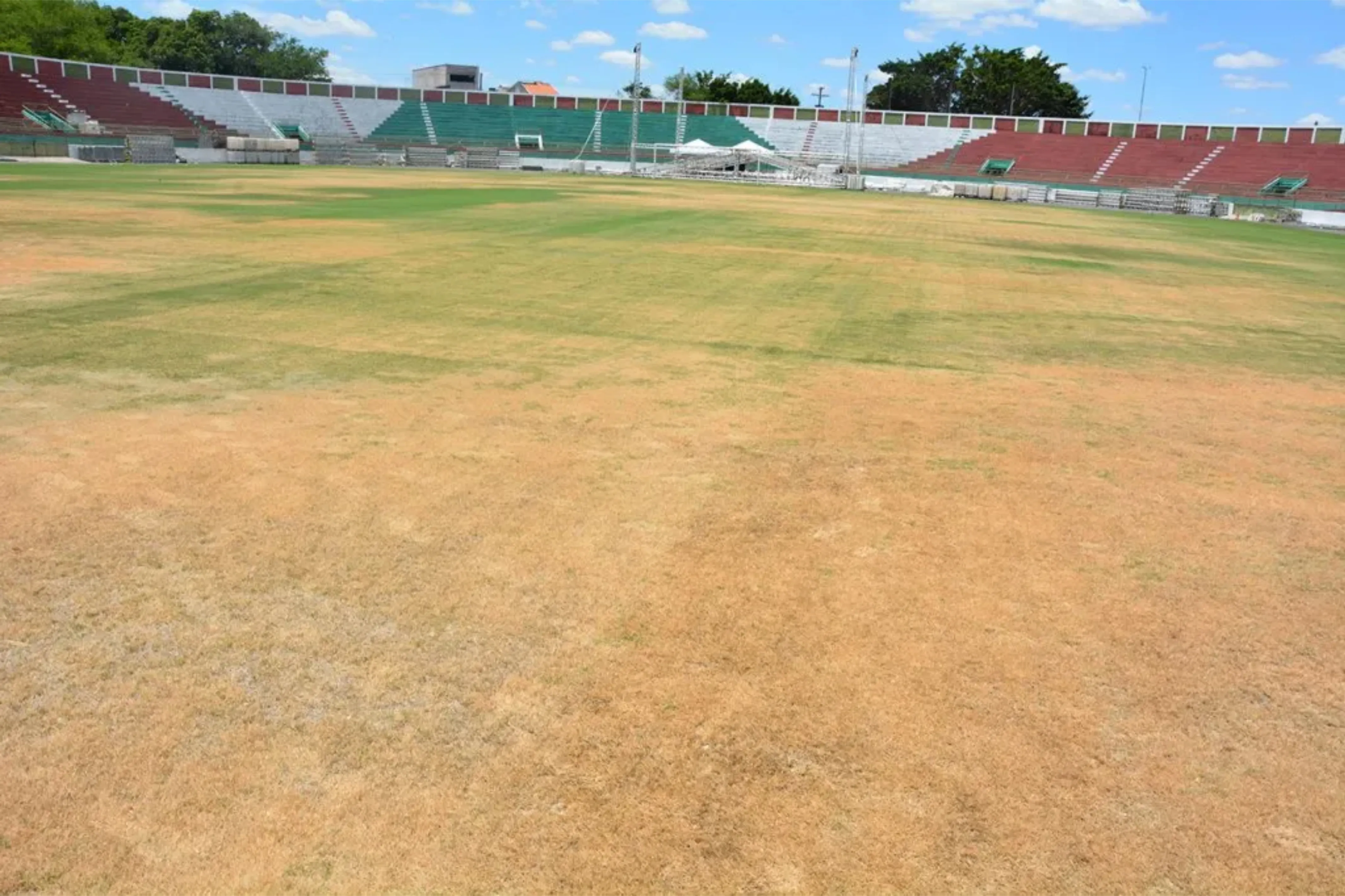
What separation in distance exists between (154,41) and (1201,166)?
338 ft

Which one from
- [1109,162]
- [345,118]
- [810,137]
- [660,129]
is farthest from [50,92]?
[1109,162]

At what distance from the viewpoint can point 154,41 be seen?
108000mm

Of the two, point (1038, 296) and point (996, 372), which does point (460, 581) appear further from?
point (1038, 296)

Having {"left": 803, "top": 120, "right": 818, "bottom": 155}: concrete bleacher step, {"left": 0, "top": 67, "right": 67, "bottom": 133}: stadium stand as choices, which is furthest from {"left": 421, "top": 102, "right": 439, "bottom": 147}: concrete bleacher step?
{"left": 803, "top": 120, "right": 818, "bottom": 155}: concrete bleacher step

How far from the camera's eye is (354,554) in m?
5.04

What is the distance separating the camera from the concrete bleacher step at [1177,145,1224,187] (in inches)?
2522

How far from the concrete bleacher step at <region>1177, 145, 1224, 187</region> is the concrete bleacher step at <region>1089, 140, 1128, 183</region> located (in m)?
4.75

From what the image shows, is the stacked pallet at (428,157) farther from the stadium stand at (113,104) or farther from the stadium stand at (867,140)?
the stadium stand at (867,140)

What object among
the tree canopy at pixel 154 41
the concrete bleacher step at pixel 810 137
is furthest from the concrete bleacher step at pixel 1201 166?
the tree canopy at pixel 154 41

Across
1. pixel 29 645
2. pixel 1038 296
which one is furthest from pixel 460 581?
pixel 1038 296

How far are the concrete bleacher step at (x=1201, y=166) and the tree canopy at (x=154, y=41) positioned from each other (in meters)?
83.1

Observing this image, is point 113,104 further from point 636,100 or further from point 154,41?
point 154,41

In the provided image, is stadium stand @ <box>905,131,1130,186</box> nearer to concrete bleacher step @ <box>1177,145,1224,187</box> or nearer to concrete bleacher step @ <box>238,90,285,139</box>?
concrete bleacher step @ <box>1177,145,1224,187</box>

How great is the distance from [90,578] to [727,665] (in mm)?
2980
